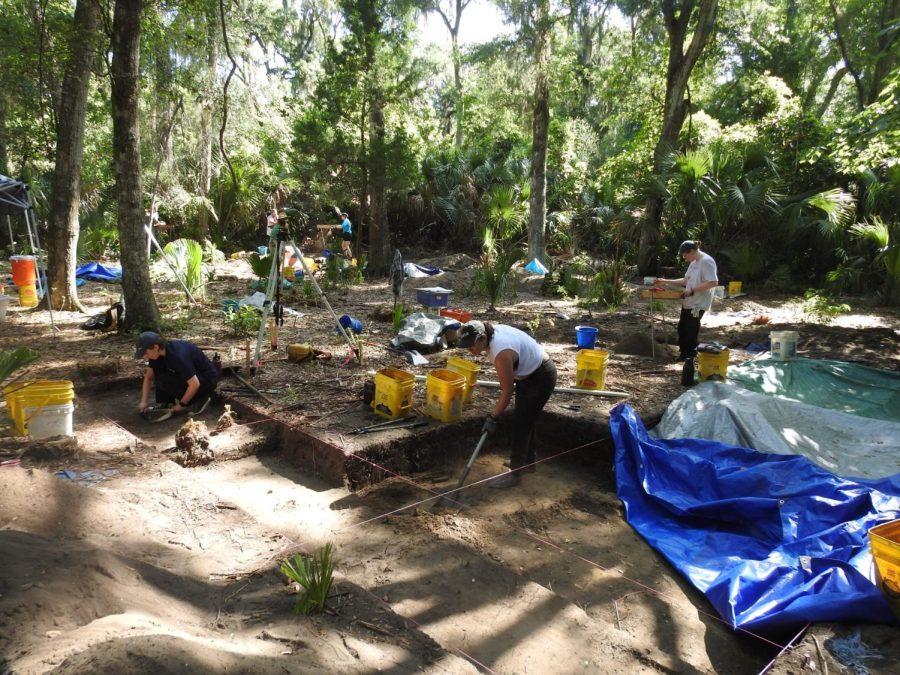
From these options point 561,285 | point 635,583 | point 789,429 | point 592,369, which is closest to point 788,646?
point 635,583

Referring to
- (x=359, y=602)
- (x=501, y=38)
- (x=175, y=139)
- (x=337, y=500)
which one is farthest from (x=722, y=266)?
(x=175, y=139)

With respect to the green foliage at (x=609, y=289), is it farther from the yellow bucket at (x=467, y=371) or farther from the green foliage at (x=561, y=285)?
the yellow bucket at (x=467, y=371)

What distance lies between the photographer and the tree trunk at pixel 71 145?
25.9ft

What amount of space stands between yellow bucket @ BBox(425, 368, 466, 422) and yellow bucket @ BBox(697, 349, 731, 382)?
9.09ft

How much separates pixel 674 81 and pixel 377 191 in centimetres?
710

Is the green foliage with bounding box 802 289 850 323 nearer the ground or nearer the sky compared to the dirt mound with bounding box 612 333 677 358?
nearer the sky

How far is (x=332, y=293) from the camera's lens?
36.4ft

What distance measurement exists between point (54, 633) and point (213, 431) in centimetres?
305

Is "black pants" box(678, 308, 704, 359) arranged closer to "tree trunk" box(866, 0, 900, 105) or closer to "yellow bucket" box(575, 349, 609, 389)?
"yellow bucket" box(575, 349, 609, 389)

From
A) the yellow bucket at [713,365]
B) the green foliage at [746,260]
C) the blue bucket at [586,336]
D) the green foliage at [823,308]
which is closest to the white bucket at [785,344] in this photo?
the yellow bucket at [713,365]

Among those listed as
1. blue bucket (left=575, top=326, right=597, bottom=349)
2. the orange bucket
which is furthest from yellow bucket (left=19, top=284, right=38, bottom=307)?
blue bucket (left=575, top=326, right=597, bottom=349)

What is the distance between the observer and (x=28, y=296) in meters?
9.09

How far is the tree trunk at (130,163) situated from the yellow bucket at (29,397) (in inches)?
124

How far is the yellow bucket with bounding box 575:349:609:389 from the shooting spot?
5.80 m
